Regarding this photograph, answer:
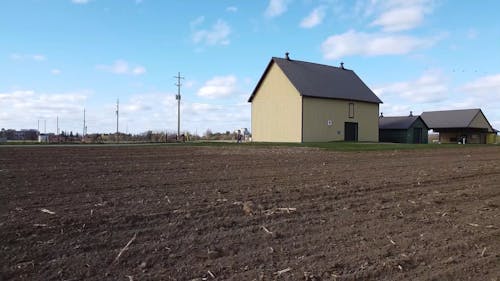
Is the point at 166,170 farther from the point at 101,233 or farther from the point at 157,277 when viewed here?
the point at 157,277

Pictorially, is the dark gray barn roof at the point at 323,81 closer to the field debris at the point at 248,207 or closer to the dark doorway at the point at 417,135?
the dark doorway at the point at 417,135

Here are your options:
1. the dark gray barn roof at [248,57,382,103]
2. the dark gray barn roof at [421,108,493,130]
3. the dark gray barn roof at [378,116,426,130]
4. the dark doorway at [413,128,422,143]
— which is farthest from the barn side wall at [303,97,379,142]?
the dark gray barn roof at [421,108,493,130]

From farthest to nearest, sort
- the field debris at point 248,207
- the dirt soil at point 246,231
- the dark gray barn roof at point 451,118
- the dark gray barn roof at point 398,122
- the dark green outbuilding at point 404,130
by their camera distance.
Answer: the dark gray barn roof at point 451,118 < the dark gray barn roof at point 398,122 < the dark green outbuilding at point 404,130 < the field debris at point 248,207 < the dirt soil at point 246,231

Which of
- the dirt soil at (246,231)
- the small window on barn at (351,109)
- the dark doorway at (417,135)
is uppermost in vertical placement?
the small window on barn at (351,109)

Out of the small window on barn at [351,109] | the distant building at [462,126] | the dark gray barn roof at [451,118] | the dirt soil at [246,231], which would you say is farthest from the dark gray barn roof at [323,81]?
the dirt soil at [246,231]

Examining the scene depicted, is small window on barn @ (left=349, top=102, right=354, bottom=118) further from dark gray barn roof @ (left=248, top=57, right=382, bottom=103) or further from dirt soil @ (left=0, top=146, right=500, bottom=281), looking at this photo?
dirt soil @ (left=0, top=146, right=500, bottom=281)

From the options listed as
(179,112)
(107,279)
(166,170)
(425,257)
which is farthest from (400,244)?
(179,112)

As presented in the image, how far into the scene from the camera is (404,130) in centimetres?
5406

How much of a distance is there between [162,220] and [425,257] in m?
3.51

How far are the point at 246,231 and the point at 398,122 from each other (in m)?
53.2

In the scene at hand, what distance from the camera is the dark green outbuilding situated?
54250 mm

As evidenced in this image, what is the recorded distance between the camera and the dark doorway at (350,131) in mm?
46344

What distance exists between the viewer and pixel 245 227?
6406 millimetres

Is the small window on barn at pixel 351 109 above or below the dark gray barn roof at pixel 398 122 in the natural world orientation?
above
